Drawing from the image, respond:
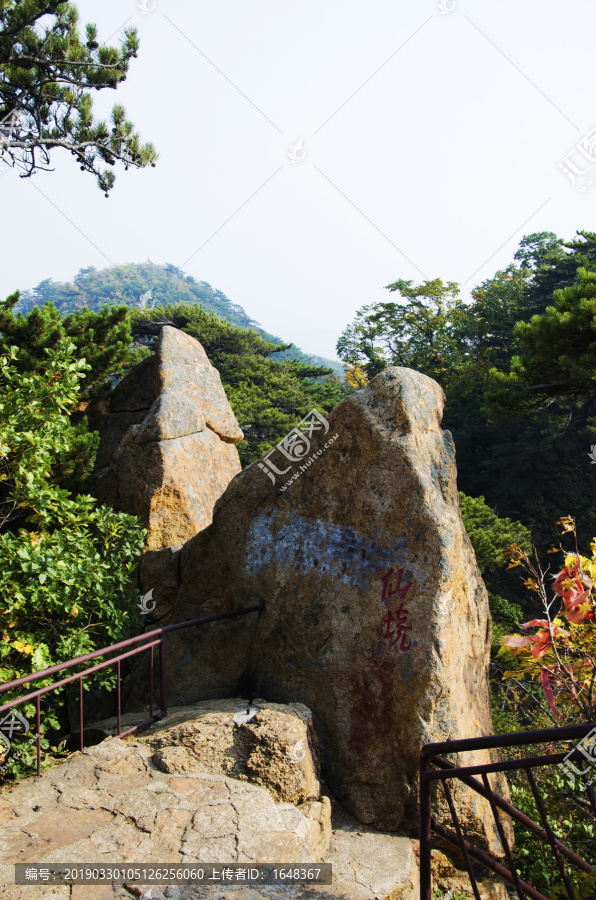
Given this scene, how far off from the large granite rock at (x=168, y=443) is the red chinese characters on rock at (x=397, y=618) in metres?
2.96

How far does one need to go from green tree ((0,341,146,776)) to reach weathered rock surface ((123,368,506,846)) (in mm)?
798

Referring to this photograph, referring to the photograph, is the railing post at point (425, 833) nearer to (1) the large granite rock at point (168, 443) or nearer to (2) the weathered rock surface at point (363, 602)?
(2) the weathered rock surface at point (363, 602)

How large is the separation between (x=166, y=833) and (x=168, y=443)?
13.8ft

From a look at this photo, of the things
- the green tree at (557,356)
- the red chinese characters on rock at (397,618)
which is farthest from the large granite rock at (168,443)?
the green tree at (557,356)

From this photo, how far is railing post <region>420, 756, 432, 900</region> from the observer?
2510 millimetres

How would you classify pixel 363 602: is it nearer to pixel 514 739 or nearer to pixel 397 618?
pixel 397 618

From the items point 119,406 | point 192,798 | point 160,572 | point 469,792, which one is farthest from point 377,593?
point 119,406

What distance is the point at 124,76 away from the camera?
8.20m

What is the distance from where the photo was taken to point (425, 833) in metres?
2.56

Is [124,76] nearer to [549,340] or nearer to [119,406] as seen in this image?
[119,406]

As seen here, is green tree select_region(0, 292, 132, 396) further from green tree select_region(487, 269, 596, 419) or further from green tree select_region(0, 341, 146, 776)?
green tree select_region(487, 269, 596, 419)

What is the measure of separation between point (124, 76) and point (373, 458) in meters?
6.74

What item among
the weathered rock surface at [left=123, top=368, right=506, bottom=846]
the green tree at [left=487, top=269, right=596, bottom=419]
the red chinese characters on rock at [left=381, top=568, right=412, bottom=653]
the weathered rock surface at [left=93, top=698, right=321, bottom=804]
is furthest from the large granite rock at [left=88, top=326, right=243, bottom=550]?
the green tree at [left=487, top=269, right=596, bottom=419]

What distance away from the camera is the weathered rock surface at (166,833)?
2.91 metres
